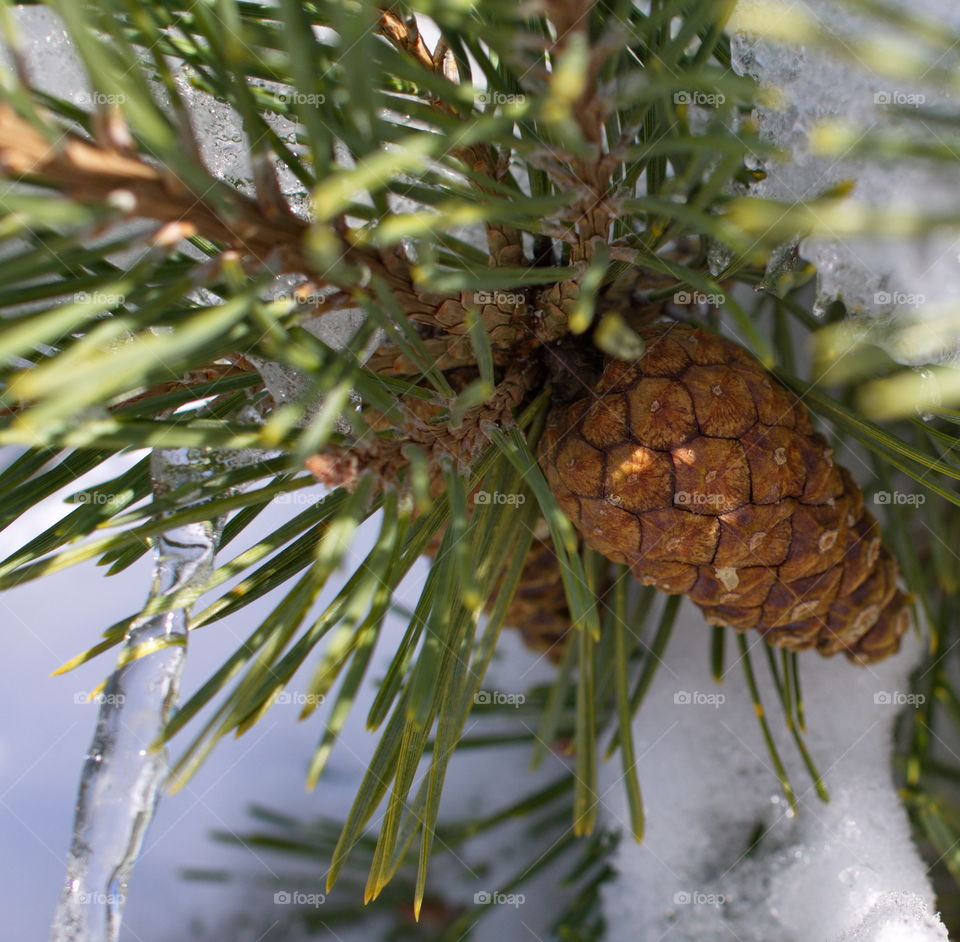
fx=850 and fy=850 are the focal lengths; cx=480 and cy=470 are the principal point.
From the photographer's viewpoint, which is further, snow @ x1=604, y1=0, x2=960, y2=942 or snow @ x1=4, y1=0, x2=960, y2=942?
snow @ x1=4, y1=0, x2=960, y2=942

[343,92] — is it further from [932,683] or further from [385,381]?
[932,683]

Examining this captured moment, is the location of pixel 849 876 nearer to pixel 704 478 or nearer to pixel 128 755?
pixel 704 478

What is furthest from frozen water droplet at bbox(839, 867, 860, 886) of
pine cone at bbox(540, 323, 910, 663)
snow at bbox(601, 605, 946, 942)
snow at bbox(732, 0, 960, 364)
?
snow at bbox(732, 0, 960, 364)

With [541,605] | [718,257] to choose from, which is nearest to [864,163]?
[718,257]

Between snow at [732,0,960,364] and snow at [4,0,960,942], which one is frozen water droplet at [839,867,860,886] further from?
snow at [732,0,960,364]

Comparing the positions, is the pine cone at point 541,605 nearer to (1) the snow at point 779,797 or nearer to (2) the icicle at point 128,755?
(1) the snow at point 779,797

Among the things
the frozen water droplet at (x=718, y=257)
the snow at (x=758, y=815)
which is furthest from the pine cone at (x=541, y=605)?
the frozen water droplet at (x=718, y=257)
